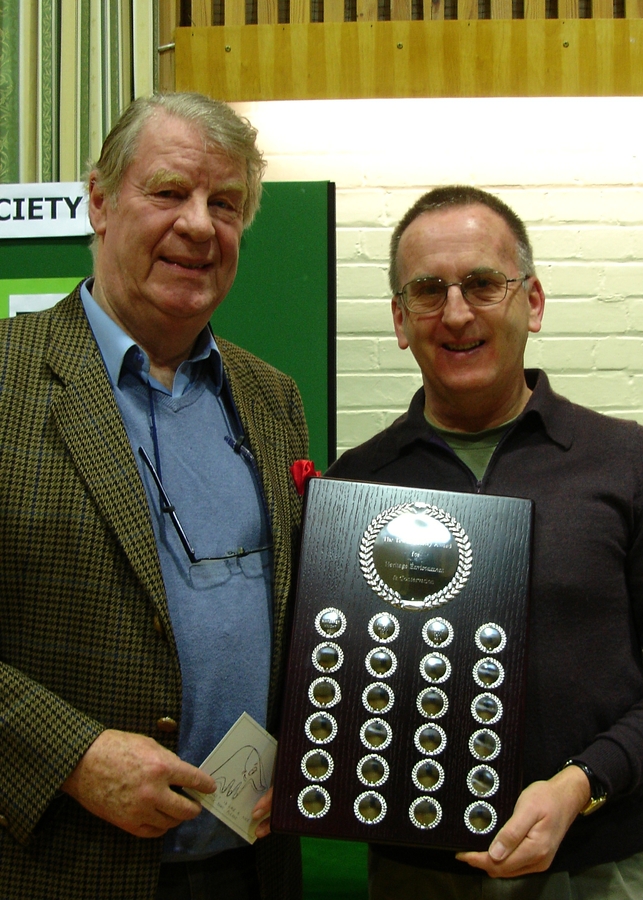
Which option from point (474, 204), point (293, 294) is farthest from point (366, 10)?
point (474, 204)

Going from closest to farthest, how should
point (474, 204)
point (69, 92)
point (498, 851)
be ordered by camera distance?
point (498, 851) < point (474, 204) < point (69, 92)

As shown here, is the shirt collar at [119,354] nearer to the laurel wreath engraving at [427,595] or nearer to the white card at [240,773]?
the laurel wreath engraving at [427,595]

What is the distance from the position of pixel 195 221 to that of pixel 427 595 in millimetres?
739

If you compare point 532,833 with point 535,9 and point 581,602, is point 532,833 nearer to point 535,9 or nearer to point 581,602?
point 581,602

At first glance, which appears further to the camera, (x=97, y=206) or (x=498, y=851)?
(x=97, y=206)

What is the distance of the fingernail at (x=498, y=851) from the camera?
3.47 feet

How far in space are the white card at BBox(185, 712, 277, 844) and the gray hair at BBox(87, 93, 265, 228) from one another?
3.08ft

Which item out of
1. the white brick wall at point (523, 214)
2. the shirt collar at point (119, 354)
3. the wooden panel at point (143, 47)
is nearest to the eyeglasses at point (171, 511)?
the shirt collar at point (119, 354)

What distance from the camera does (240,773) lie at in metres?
1.22

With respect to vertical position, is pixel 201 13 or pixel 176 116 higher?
pixel 201 13

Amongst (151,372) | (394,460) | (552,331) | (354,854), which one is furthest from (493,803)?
(552,331)

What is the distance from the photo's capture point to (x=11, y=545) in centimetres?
118

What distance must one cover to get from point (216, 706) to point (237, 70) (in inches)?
92.6

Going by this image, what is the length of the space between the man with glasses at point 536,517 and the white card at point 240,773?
267mm
